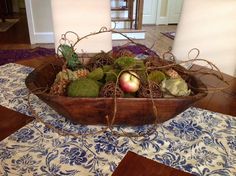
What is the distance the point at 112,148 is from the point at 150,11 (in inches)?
187

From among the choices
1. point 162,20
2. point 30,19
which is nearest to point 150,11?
point 162,20

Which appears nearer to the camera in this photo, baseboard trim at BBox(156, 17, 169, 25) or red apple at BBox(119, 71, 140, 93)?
red apple at BBox(119, 71, 140, 93)

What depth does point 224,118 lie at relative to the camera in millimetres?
771

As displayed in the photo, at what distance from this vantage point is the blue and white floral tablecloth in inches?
22.0

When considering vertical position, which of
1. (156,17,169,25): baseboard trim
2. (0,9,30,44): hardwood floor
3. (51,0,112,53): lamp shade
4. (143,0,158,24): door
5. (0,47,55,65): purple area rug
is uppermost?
(51,0,112,53): lamp shade

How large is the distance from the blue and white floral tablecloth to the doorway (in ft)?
11.1

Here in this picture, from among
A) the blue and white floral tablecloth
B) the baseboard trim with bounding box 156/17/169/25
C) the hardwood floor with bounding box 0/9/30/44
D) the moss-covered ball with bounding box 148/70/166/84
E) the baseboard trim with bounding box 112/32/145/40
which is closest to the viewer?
the blue and white floral tablecloth

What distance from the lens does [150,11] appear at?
497cm

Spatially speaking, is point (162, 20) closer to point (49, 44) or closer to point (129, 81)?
point (49, 44)

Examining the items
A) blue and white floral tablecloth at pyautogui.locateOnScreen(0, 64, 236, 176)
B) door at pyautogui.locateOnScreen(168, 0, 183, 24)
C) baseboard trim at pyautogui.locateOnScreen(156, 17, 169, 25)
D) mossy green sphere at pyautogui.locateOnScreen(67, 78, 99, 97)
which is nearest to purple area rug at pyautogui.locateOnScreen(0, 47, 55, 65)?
blue and white floral tablecloth at pyautogui.locateOnScreen(0, 64, 236, 176)

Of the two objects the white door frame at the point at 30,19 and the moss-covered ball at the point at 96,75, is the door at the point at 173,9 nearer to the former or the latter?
the white door frame at the point at 30,19

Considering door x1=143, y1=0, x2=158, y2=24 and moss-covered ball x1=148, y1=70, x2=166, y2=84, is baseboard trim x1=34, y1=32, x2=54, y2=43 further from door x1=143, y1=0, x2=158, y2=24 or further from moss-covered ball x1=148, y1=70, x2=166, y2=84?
moss-covered ball x1=148, y1=70, x2=166, y2=84

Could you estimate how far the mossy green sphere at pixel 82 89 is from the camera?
24.2 inches

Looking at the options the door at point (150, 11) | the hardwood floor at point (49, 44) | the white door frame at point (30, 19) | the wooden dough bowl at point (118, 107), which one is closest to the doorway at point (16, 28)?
the hardwood floor at point (49, 44)
